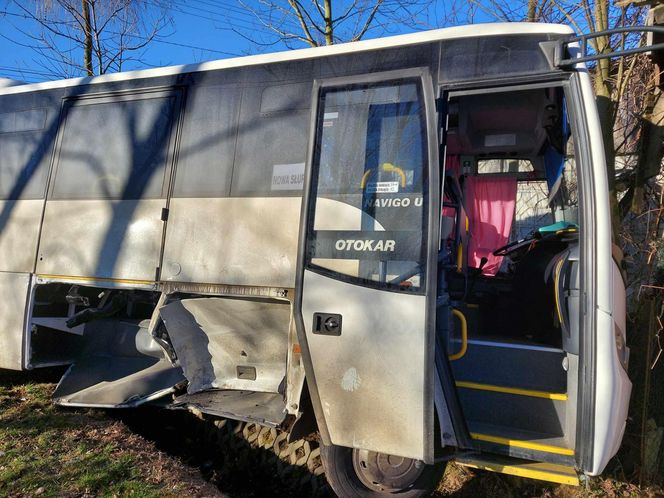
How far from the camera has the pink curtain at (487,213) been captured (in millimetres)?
5645

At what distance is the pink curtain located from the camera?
5.64 meters

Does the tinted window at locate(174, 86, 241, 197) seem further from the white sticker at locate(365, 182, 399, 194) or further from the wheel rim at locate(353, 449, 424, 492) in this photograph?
the wheel rim at locate(353, 449, 424, 492)

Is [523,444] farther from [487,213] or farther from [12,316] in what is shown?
[12,316]

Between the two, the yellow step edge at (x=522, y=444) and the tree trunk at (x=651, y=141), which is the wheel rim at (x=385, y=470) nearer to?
the yellow step edge at (x=522, y=444)

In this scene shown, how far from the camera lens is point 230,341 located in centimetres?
429

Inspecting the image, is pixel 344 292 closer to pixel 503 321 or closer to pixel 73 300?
pixel 503 321

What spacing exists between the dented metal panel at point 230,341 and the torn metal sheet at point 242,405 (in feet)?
0.27

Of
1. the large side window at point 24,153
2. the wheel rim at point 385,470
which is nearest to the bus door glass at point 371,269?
the wheel rim at point 385,470

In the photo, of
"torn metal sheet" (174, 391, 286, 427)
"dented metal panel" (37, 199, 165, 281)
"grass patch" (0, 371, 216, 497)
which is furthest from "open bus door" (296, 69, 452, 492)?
"dented metal panel" (37, 199, 165, 281)

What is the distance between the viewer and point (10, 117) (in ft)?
17.0

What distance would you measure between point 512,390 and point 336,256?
5.14 feet

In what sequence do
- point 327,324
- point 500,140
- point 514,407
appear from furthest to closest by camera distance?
A: point 500,140
point 514,407
point 327,324

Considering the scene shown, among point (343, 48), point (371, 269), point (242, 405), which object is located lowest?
point (242, 405)

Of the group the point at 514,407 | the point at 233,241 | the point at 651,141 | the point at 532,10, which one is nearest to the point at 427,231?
the point at 514,407
